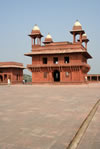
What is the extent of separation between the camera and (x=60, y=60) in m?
33.2

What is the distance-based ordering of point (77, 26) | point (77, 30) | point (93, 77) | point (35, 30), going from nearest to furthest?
point (77, 30)
point (77, 26)
point (35, 30)
point (93, 77)

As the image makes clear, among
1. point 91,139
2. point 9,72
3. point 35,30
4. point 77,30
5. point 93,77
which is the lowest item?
point 91,139

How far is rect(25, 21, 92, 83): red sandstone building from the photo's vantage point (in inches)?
1266

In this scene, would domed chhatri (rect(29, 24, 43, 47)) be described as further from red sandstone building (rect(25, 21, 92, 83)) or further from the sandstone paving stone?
the sandstone paving stone

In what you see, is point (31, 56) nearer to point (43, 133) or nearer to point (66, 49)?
point (66, 49)

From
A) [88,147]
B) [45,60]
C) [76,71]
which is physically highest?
[45,60]

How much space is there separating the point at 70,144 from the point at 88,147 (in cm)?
31

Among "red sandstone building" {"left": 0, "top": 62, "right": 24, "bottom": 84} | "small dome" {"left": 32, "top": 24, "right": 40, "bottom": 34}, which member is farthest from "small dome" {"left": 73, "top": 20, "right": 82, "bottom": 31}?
"red sandstone building" {"left": 0, "top": 62, "right": 24, "bottom": 84}

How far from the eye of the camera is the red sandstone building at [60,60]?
105 feet

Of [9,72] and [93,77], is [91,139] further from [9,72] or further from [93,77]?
[93,77]

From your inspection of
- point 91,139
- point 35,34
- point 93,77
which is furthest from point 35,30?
point 91,139

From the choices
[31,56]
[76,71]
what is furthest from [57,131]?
[31,56]

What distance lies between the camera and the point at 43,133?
13.1 ft

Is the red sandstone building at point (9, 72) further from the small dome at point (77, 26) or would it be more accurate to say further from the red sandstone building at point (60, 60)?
the small dome at point (77, 26)
